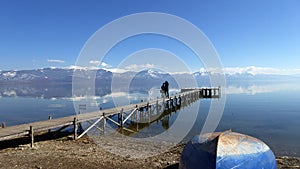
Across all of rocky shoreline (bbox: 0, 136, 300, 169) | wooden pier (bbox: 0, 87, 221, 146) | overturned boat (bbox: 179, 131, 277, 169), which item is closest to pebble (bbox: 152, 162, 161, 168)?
rocky shoreline (bbox: 0, 136, 300, 169)

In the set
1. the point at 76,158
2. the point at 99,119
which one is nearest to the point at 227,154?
the point at 76,158

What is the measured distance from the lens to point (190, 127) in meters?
25.9

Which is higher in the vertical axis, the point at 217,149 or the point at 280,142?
the point at 217,149

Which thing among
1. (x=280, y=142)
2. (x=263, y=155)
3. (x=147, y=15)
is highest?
(x=147, y=15)

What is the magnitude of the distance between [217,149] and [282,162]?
691 centimetres

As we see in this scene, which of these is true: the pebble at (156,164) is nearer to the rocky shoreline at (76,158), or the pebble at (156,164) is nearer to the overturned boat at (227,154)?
the rocky shoreline at (76,158)

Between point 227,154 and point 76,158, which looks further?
point 76,158

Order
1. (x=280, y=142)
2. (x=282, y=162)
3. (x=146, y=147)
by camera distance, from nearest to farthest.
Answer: (x=282, y=162) → (x=146, y=147) → (x=280, y=142)

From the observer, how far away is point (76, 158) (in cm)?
1248

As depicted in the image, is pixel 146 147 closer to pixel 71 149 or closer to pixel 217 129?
pixel 71 149

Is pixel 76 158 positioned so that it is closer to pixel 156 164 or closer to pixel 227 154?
pixel 156 164

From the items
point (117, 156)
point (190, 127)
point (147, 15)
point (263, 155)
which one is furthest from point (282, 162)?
point (147, 15)

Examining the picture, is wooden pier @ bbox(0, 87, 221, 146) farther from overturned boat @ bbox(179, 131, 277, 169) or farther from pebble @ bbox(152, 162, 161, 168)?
overturned boat @ bbox(179, 131, 277, 169)

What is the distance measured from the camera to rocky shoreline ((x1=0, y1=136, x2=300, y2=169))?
11539 millimetres
